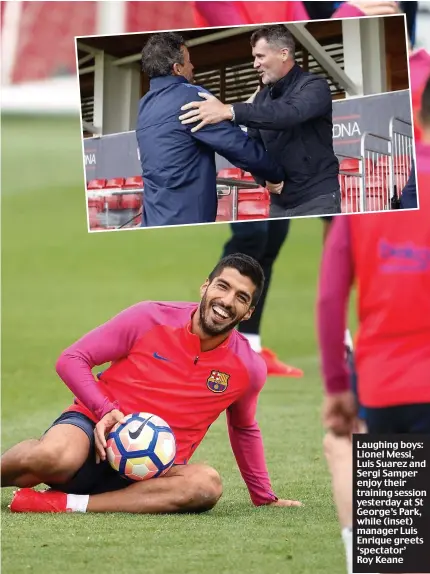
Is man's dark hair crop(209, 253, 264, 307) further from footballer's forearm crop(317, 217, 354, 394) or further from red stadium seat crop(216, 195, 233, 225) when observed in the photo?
footballer's forearm crop(317, 217, 354, 394)

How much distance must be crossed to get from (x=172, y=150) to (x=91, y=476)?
3.26 feet

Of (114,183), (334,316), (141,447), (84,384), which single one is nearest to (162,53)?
(114,183)

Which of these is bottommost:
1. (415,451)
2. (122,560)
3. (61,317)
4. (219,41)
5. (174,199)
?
(122,560)

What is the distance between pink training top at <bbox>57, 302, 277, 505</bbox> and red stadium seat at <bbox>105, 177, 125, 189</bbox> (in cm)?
46

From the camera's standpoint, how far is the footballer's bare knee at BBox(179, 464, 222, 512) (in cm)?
346

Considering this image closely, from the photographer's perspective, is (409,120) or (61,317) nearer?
(409,120)

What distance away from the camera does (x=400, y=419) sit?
10.1ft

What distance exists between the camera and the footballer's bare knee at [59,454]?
344 centimetres

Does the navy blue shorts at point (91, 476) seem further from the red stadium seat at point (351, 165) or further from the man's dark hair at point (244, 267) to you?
the red stadium seat at point (351, 165)

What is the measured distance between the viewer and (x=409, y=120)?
3137 mm

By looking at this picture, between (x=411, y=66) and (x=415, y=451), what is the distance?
1009 mm

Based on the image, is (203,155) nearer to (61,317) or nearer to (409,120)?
(409,120)

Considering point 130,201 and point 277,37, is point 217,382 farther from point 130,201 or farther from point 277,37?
point 277,37

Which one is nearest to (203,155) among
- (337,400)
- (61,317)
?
(337,400)
